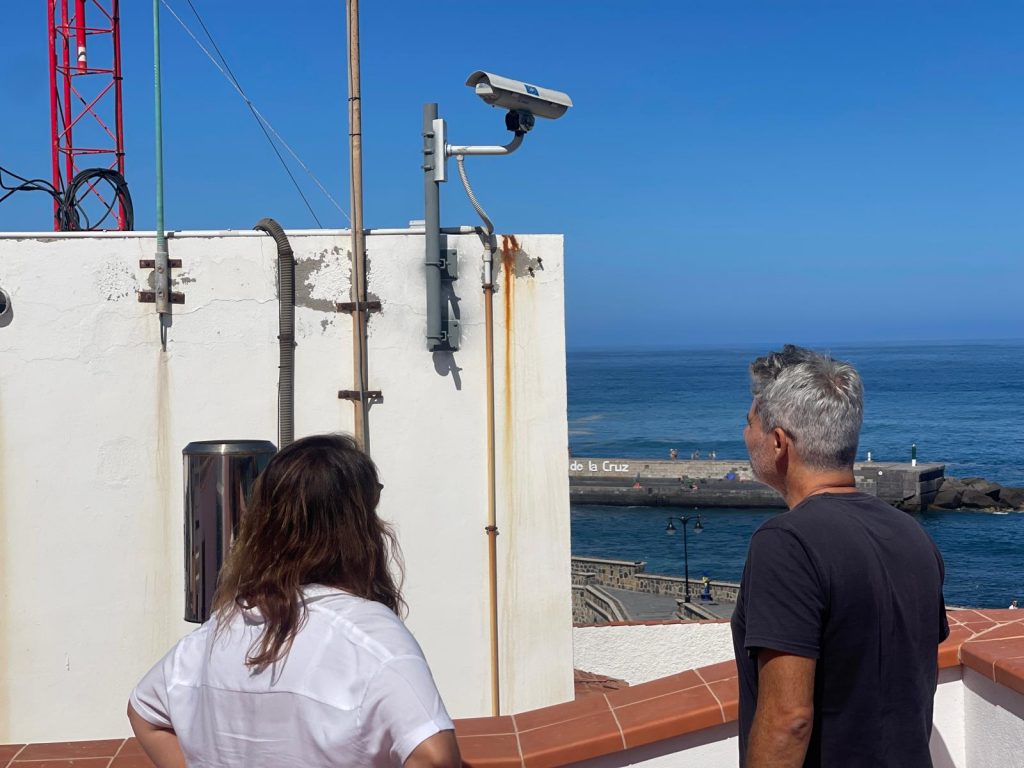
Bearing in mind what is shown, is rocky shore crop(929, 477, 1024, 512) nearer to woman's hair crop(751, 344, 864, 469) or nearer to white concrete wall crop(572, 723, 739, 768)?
white concrete wall crop(572, 723, 739, 768)

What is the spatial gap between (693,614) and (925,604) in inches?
1086

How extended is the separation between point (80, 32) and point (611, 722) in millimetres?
7759

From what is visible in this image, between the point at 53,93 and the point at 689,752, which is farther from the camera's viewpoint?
the point at 53,93

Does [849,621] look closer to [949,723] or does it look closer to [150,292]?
[949,723]

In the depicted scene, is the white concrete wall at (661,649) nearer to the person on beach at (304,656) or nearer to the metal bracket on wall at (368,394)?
the metal bracket on wall at (368,394)

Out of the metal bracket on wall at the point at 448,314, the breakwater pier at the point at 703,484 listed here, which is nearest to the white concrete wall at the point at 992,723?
the metal bracket on wall at the point at 448,314

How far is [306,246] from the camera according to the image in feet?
17.1

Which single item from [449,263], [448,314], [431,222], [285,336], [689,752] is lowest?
[689,752]

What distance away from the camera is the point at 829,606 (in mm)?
1850

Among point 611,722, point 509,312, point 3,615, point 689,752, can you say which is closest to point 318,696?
point 611,722

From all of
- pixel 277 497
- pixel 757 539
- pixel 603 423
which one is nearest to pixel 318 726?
pixel 277 497

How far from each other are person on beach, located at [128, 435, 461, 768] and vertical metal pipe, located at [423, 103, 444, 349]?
3.29m

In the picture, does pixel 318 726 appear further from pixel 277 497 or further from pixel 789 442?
pixel 789 442

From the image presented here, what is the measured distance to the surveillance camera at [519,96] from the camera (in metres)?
4.80
